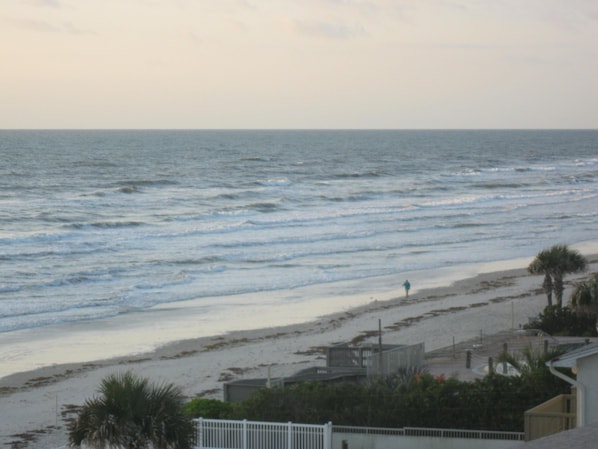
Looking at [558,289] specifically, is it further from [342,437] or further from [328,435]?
[328,435]

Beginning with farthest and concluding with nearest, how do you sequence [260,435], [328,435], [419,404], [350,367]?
1. [350,367]
2. [419,404]
3. [260,435]
4. [328,435]

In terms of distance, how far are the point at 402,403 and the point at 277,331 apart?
1540 centimetres

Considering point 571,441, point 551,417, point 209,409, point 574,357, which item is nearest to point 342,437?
point 209,409

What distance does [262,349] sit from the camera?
97.6 feet

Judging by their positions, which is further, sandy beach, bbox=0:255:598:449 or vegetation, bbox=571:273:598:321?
vegetation, bbox=571:273:598:321

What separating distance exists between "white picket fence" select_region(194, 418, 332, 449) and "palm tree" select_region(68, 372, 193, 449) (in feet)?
11.4

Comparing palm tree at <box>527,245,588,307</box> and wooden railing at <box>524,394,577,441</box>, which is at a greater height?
palm tree at <box>527,245,588,307</box>

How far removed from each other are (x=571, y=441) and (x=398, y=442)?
680 centimetres

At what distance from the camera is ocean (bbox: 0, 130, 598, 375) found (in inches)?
1416

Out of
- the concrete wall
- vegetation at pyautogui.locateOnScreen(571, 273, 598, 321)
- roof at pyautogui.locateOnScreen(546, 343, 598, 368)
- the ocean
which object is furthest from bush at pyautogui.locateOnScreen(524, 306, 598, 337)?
roof at pyautogui.locateOnScreen(546, 343, 598, 368)

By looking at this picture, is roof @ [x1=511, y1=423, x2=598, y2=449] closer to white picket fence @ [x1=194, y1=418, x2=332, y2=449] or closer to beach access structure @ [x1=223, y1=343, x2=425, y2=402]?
white picket fence @ [x1=194, y1=418, x2=332, y2=449]

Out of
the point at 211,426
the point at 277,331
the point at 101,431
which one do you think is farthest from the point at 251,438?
the point at 277,331

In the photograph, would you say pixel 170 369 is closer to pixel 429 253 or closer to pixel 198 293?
pixel 198 293

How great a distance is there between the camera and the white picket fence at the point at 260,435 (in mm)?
16422
